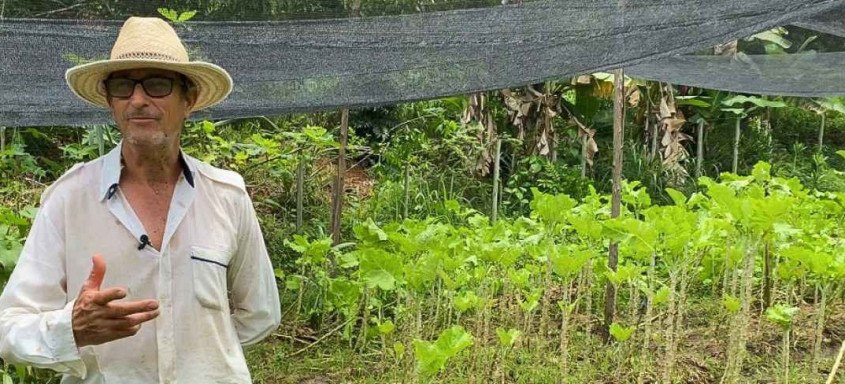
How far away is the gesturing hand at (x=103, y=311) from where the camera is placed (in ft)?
4.20

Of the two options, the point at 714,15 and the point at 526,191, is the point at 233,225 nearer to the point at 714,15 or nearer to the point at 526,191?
the point at 714,15

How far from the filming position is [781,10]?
2.66 metres

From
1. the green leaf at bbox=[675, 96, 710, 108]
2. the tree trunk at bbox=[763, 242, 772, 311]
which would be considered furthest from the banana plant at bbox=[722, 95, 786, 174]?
the tree trunk at bbox=[763, 242, 772, 311]

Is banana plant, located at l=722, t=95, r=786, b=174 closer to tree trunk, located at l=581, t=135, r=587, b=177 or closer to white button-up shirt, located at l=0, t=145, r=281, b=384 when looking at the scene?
tree trunk, located at l=581, t=135, r=587, b=177

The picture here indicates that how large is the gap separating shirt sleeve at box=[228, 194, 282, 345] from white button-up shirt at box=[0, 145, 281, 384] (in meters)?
0.05

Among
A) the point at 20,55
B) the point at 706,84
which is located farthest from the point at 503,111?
the point at 20,55

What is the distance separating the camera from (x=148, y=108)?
152 cm

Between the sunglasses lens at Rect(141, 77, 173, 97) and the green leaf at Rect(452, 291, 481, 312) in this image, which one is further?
the green leaf at Rect(452, 291, 481, 312)

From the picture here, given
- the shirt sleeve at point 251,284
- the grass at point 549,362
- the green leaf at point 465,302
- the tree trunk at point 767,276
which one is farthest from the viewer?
the tree trunk at point 767,276

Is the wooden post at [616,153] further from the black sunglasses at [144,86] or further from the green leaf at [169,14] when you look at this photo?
the black sunglasses at [144,86]

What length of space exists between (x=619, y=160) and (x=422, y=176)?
3005 mm

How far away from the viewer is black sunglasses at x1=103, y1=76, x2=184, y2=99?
1551 millimetres

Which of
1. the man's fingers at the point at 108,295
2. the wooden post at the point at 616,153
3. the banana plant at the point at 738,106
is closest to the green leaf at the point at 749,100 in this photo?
the banana plant at the point at 738,106

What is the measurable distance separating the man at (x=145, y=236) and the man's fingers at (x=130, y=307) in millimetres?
137
